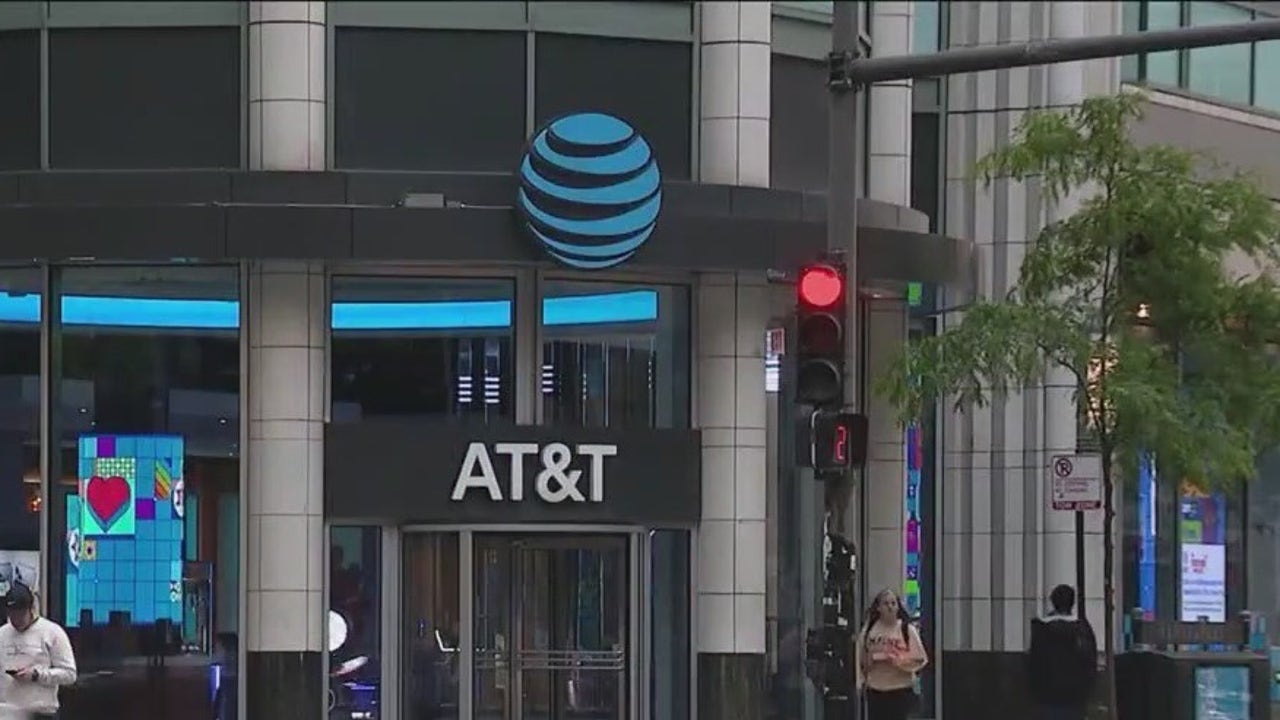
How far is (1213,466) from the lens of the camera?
1852cm

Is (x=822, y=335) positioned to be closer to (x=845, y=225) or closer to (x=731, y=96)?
(x=845, y=225)

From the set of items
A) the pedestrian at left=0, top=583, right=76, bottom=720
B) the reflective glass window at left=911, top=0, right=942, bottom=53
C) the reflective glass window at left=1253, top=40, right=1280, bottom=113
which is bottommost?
the pedestrian at left=0, top=583, right=76, bottom=720

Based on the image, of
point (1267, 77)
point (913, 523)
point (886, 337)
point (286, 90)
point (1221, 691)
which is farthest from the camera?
point (1267, 77)

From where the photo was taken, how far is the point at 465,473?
20078mm

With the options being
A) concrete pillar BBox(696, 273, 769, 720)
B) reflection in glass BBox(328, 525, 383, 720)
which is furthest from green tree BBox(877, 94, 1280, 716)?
reflection in glass BBox(328, 525, 383, 720)

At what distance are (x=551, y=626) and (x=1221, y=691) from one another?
641 centimetres

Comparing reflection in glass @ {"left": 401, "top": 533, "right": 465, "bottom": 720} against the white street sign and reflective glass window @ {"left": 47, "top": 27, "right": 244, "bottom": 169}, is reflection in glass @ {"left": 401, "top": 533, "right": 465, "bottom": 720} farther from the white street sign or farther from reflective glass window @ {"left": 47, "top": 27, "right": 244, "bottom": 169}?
the white street sign

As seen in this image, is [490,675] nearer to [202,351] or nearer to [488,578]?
[488,578]

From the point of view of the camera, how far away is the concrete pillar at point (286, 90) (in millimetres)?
19984

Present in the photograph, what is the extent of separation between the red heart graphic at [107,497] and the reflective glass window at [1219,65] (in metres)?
12.2

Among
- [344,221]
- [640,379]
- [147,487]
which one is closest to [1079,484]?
[640,379]

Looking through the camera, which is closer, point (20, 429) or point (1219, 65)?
point (20, 429)

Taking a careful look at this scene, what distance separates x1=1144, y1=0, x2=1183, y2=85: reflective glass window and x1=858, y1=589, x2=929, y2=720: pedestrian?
834cm

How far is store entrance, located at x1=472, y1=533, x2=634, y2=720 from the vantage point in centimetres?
2033
